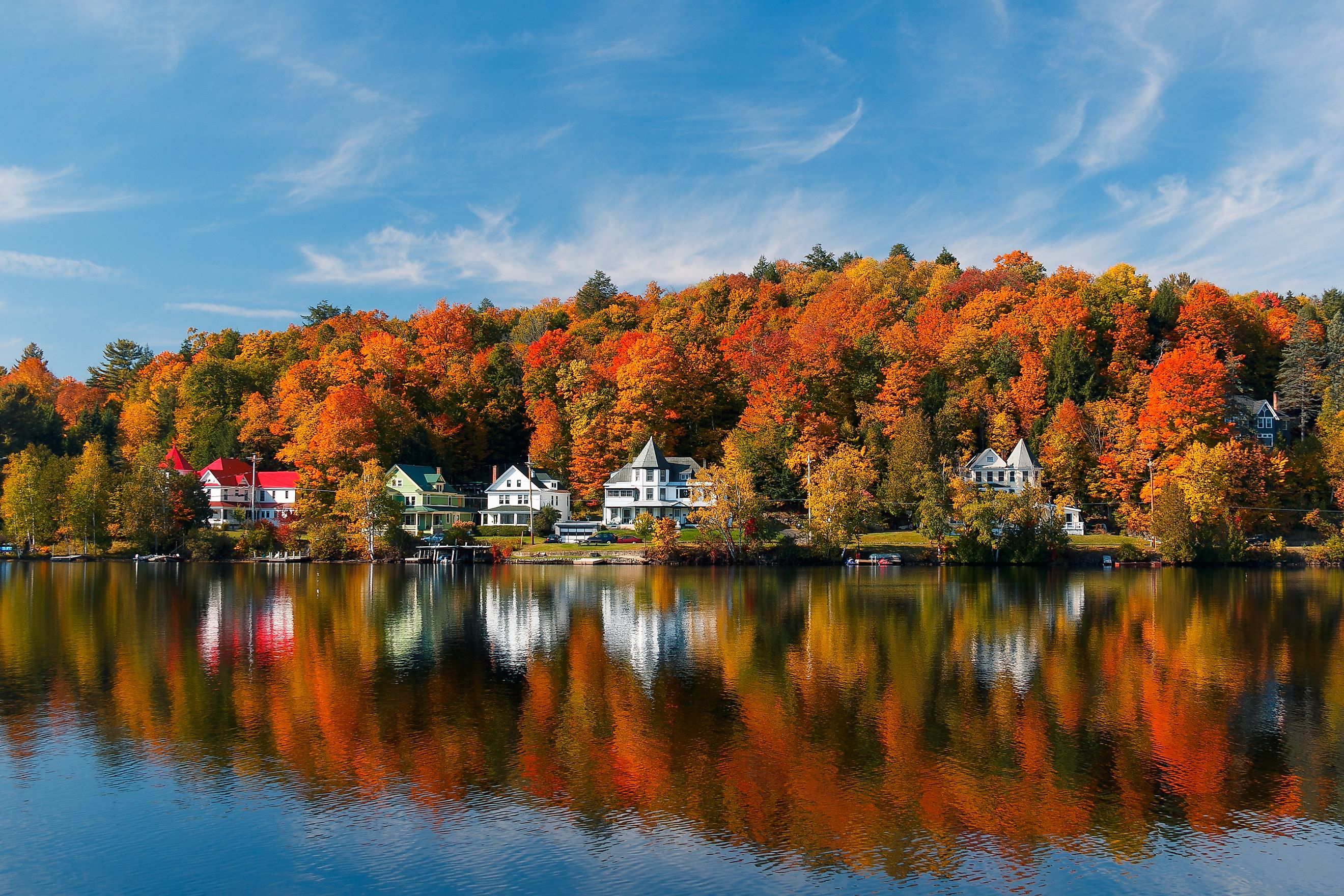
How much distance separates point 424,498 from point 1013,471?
56815 mm

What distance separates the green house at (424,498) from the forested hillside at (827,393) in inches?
170

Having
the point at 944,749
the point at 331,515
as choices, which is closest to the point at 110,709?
the point at 944,749

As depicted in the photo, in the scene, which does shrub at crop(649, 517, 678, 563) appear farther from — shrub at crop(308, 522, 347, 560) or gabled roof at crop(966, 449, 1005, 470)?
gabled roof at crop(966, 449, 1005, 470)

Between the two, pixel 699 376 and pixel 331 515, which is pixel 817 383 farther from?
pixel 331 515

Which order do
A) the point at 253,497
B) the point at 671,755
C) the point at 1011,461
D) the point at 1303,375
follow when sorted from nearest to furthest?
the point at 671,755, the point at 1011,461, the point at 1303,375, the point at 253,497

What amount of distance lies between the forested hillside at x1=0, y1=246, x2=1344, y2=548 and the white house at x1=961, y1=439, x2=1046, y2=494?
1.89 m

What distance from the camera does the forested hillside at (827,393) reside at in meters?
79.4

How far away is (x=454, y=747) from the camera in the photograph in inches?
772

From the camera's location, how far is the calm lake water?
14.1 m

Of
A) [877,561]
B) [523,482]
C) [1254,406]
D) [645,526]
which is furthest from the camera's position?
[1254,406]

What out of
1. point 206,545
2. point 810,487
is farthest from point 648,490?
point 206,545

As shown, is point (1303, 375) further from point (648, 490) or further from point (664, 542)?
point (664, 542)

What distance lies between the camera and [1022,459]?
84688 mm

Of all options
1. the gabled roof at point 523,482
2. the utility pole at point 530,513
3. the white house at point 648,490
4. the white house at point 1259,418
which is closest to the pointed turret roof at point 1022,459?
the white house at point 1259,418
